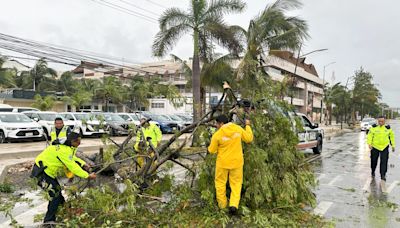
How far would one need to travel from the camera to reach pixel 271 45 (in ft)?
57.1

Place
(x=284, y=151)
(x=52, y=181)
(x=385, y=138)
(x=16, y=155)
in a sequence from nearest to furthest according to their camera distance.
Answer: (x=52, y=181) → (x=284, y=151) → (x=385, y=138) → (x=16, y=155)

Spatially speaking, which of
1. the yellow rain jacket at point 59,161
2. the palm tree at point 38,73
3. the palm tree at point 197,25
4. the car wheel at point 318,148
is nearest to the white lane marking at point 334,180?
the car wheel at point 318,148

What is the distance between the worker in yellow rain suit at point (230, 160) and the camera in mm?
5566

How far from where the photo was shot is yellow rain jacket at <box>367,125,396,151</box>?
356 inches

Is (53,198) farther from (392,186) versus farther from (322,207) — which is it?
(392,186)

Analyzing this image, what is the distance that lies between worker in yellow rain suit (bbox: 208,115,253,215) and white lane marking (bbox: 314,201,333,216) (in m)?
1.70

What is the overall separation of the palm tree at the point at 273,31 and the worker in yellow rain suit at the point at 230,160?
11.2m


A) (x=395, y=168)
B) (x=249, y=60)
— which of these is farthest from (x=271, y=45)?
(x=395, y=168)

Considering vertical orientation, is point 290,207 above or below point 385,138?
below

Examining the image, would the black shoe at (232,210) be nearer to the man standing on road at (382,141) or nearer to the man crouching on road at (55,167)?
the man crouching on road at (55,167)

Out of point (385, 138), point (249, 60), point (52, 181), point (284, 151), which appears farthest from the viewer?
point (249, 60)

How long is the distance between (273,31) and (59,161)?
14427 millimetres

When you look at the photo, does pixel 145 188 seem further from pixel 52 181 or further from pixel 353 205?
pixel 353 205

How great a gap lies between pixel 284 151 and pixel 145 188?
268 centimetres
